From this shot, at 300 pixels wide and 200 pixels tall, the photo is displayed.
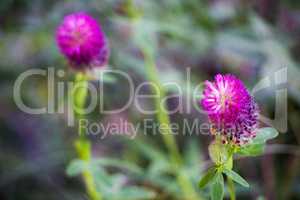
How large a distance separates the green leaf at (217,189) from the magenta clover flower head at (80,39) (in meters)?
0.36

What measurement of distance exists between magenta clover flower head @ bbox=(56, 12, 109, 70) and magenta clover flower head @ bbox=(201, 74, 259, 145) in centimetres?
30

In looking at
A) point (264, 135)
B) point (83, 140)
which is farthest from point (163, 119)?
point (264, 135)

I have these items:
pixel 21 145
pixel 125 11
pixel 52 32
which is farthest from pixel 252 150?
pixel 21 145

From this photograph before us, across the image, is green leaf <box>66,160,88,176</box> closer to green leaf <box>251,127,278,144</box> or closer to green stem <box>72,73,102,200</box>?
green stem <box>72,73,102,200</box>

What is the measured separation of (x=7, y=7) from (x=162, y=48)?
45cm

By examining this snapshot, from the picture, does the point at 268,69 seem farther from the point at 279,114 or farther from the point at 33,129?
the point at 33,129

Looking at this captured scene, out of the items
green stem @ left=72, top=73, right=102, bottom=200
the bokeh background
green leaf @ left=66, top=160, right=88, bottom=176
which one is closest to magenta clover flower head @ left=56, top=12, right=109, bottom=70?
green stem @ left=72, top=73, right=102, bottom=200

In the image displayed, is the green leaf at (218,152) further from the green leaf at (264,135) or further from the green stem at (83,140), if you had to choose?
the green stem at (83,140)

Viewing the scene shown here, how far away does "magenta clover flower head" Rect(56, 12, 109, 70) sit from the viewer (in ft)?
2.95

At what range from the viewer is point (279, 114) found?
3.91 ft

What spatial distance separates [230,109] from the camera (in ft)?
2.19

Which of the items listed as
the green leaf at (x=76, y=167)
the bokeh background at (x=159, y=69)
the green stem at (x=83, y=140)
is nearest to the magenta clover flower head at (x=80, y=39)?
the green stem at (x=83, y=140)

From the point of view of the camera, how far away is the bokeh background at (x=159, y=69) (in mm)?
1288

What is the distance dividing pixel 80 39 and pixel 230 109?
346 millimetres
